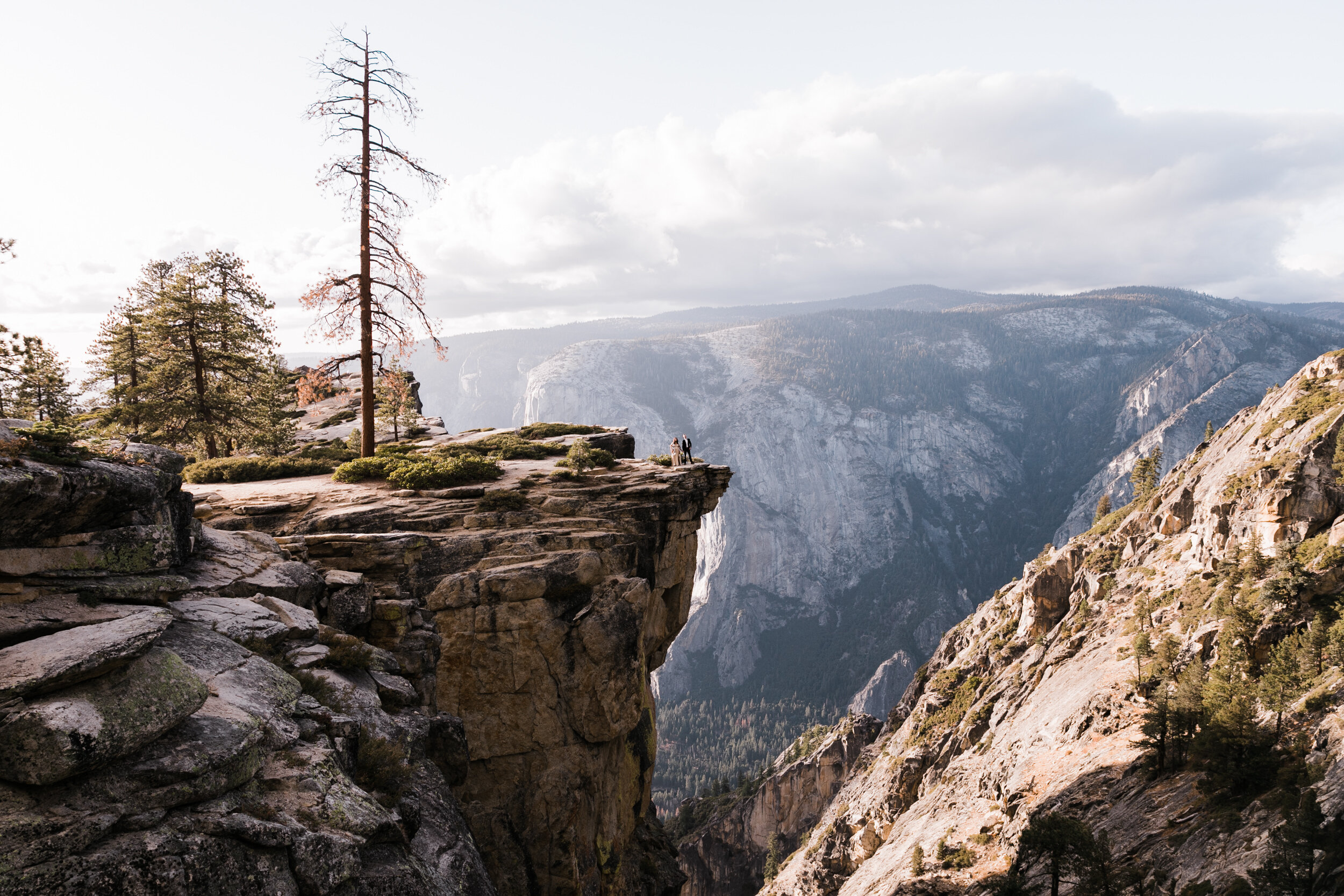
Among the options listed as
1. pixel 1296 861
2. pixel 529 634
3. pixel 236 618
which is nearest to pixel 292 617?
pixel 236 618

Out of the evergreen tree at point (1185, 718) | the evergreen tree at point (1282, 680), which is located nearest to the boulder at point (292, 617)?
the evergreen tree at point (1185, 718)

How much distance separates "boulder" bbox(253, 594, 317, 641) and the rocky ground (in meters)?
0.08

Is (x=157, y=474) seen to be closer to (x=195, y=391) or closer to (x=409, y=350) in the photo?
(x=409, y=350)

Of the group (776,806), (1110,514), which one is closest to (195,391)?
(1110,514)

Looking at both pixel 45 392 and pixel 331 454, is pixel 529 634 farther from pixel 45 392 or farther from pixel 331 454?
pixel 45 392

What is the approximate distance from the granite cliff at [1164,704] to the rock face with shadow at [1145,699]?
0.49ft

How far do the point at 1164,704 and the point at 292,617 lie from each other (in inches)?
1598

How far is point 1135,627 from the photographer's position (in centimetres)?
4744

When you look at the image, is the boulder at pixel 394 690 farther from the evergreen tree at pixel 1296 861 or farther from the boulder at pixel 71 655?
the evergreen tree at pixel 1296 861

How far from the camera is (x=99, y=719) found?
7055mm

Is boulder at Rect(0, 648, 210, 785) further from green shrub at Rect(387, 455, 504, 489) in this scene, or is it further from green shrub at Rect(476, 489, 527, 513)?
green shrub at Rect(387, 455, 504, 489)

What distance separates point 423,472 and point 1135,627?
53692 millimetres

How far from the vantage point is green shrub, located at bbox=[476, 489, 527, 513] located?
68.4 feet

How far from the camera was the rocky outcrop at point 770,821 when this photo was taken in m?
100
